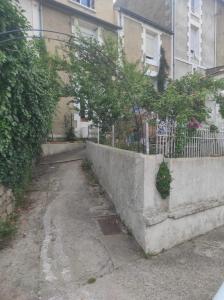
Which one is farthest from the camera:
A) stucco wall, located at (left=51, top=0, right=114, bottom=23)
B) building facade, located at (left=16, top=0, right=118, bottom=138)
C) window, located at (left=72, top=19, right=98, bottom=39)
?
stucco wall, located at (left=51, top=0, right=114, bottom=23)

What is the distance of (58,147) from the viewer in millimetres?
11859

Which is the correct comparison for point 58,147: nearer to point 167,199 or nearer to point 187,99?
point 187,99

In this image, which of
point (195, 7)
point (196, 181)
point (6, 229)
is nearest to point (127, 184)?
point (196, 181)

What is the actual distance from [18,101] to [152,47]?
1396 centimetres

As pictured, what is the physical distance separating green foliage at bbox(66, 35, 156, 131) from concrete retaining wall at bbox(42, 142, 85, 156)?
2.07 metres

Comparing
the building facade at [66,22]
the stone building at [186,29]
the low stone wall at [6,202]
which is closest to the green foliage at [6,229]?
the low stone wall at [6,202]

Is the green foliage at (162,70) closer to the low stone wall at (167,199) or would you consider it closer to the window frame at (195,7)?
the window frame at (195,7)

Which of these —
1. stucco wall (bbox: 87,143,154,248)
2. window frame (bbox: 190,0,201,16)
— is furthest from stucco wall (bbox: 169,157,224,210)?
window frame (bbox: 190,0,201,16)

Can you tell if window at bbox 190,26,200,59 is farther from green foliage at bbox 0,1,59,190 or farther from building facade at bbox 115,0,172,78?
green foliage at bbox 0,1,59,190

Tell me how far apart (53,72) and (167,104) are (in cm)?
543

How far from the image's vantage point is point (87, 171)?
9.18 meters

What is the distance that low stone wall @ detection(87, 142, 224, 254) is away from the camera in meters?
5.20

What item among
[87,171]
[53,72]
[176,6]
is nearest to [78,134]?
[53,72]

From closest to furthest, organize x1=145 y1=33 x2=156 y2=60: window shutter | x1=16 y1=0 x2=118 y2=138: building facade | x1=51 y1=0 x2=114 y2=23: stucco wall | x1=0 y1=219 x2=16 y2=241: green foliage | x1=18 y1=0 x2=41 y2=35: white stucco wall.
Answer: x1=0 y1=219 x2=16 y2=241: green foliage → x1=18 y1=0 x2=41 y2=35: white stucco wall → x1=16 y1=0 x2=118 y2=138: building facade → x1=51 y1=0 x2=114 y2=23: stucco wall → x1=145 y1=33 x2=156 y2=60: window shutter
